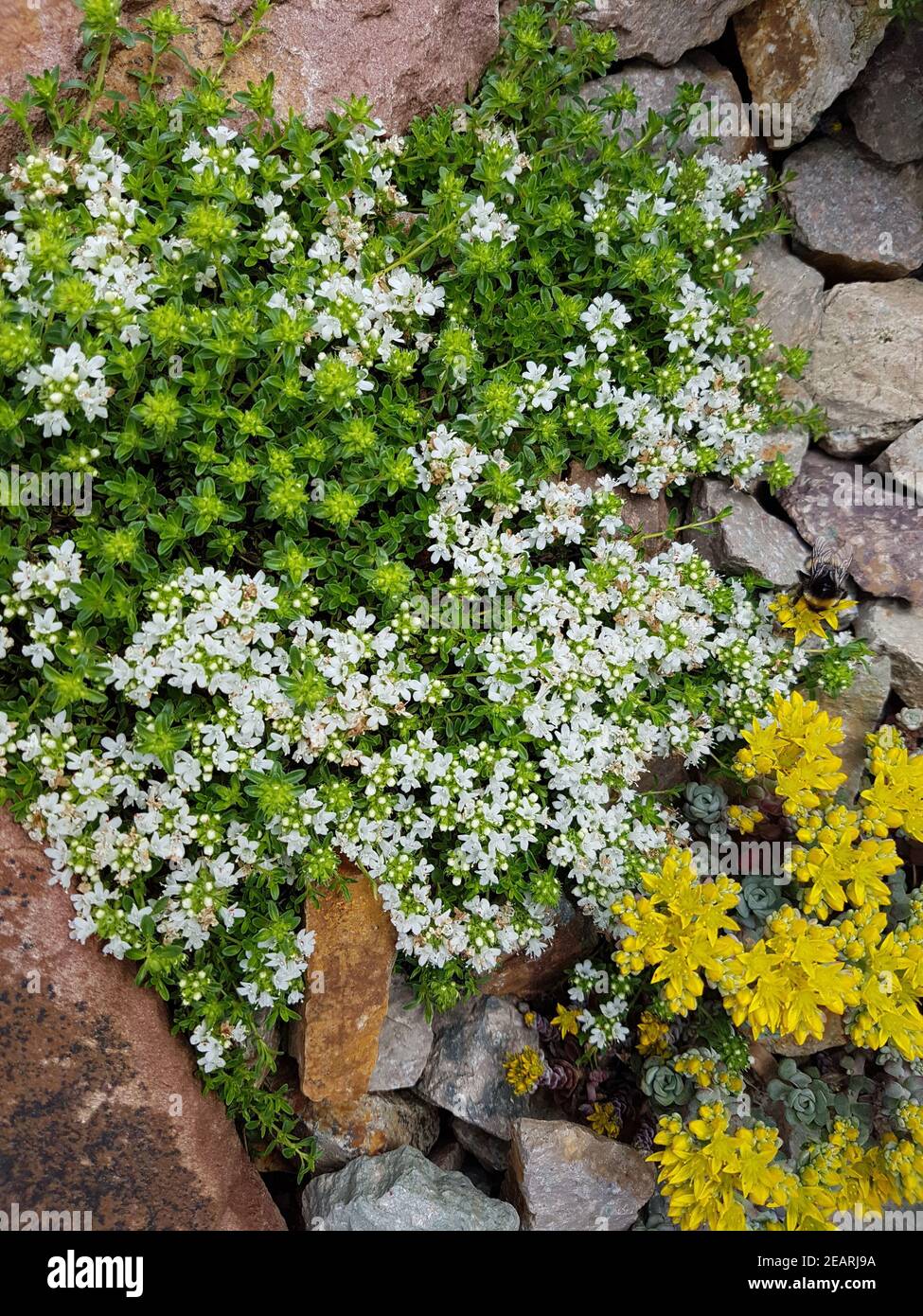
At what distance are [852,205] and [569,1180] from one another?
612 cm

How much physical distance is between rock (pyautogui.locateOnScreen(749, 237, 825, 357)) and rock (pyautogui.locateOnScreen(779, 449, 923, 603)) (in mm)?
916

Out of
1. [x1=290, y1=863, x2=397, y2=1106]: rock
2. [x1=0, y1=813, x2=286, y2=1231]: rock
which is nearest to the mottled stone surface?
[x1=0, y1=813, x2=286, y2=1231]: rock

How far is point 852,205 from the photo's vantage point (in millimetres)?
6051

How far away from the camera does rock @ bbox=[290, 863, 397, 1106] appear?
15.7 ft

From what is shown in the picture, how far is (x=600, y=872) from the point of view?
197 inches

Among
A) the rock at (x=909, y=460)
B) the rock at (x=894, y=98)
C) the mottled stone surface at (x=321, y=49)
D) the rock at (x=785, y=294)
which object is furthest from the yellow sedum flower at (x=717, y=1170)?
the rock at (x=894, y=98)

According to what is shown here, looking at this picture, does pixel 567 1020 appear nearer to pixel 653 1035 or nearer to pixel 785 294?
pixel 653 1035

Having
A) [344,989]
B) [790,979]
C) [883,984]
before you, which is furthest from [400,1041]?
[883,984]

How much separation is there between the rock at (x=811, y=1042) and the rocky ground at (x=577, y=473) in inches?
40.8

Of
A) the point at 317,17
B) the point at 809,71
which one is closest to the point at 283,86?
the point at 317,17

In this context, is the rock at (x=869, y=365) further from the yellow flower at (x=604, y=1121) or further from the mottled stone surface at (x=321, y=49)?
the yellow flower at (x=604, y=1121)

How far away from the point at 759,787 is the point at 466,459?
265 centimetres

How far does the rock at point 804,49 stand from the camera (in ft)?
18.6

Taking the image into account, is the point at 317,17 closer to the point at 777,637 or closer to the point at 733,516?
the point at 733,516
